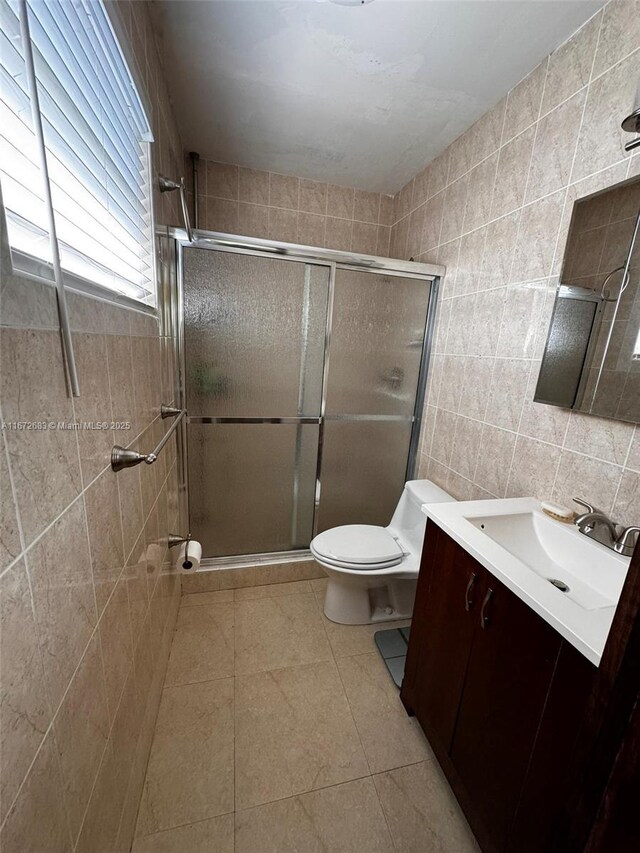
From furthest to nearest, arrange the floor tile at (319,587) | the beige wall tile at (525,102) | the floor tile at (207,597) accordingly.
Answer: the floor tile at (319,587)
the floor tile at (207,597)
the beige wall tile at (525,102)

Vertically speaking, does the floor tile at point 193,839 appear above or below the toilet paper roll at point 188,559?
below

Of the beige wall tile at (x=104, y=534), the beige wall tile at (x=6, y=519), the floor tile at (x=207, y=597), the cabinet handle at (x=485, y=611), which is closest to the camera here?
the beige wall tile at (x=6, y=519)

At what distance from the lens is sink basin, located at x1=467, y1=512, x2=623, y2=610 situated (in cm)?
92

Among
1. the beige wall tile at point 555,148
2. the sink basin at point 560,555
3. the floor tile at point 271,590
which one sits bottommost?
the floor tile at point 271,590

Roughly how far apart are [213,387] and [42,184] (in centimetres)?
131

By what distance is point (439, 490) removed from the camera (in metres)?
1.70

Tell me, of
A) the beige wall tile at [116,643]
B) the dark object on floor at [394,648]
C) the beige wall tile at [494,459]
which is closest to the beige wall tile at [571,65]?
the beige wall tile at [494,459]

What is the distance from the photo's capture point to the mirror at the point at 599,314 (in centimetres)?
95

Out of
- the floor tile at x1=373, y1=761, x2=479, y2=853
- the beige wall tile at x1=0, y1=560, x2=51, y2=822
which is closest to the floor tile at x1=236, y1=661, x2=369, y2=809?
the floor tile at x1=373, y1=761, x2=479, y2=853

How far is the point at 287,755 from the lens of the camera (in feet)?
3.80

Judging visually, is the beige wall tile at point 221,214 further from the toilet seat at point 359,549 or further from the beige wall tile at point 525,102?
the toilet seat at point 359,549

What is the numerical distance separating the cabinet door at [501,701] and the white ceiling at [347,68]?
1811 millimetres

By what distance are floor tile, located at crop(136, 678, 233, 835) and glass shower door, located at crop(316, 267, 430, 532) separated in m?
1.03

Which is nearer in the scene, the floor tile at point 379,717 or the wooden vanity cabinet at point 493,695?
the wooden vanity cabinet at point 493,695
